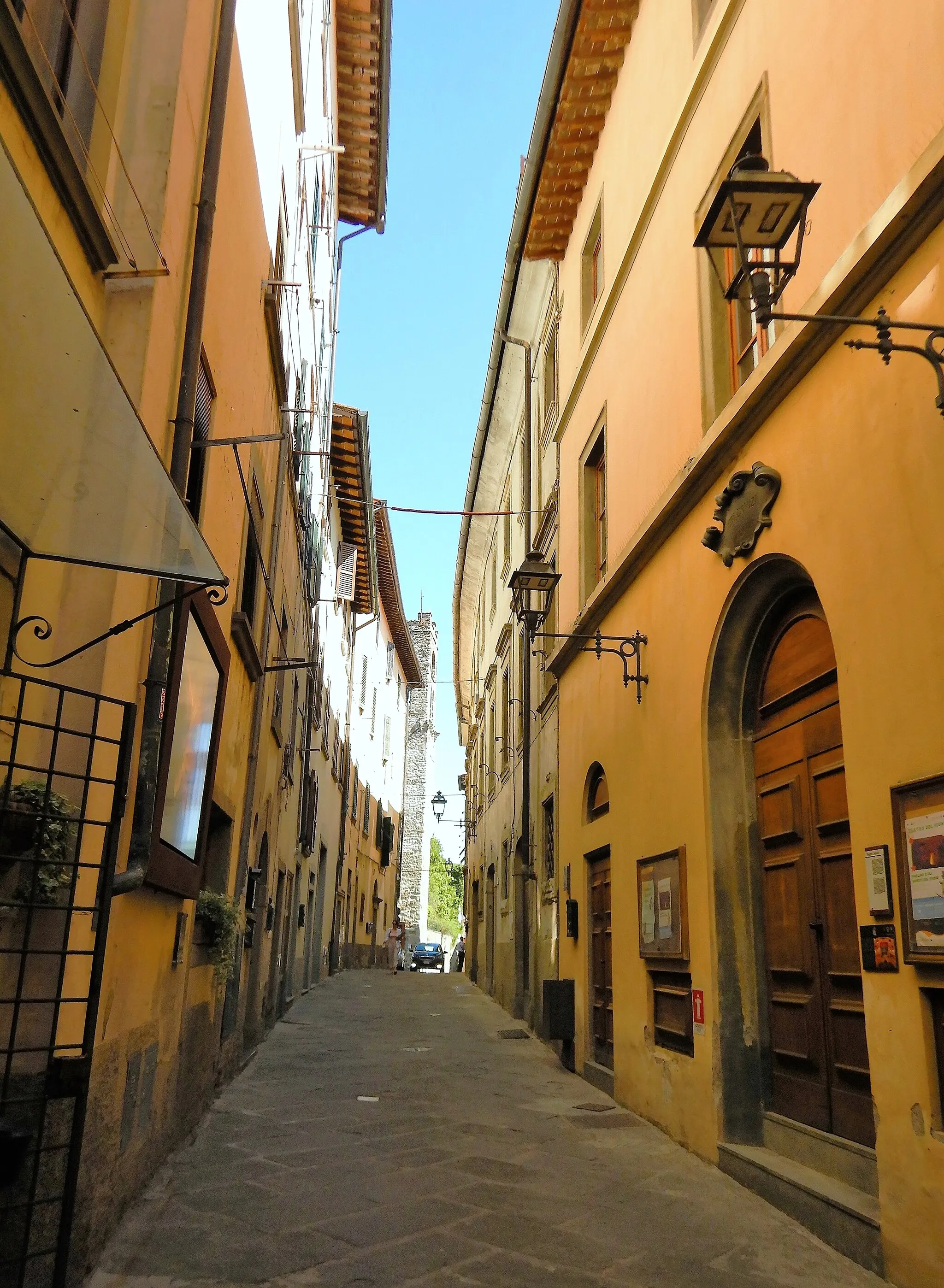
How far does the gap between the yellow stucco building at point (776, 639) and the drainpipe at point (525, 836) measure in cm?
342

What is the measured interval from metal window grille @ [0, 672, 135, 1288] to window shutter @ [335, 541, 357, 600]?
1601 cm

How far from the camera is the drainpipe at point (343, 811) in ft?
70.8

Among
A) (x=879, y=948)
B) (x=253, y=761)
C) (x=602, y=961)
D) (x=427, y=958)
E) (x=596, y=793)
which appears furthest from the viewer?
(x=427, y=958)

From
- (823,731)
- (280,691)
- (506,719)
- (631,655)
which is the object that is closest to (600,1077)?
(631,655)

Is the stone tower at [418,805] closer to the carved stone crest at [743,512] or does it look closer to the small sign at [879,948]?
the carved stone crest at [743,512]

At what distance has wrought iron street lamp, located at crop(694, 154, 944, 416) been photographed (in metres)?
3.65

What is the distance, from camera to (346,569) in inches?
788

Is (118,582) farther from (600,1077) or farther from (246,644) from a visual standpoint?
(600,1077)

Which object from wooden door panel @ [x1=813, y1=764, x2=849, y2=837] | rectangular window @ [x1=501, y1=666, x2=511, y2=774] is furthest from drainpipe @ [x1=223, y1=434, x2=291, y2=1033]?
rectangular window @ [x1=501, y1=666, x2=511, y2=774]

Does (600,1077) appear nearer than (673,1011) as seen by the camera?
No

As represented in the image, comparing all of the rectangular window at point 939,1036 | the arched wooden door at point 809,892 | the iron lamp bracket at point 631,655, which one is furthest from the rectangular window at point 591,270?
the rectangular window at point 939,1036

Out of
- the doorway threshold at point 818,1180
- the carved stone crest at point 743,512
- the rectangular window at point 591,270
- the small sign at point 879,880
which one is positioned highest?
the rectangular window at point 591,270

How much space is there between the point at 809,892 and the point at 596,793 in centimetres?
443

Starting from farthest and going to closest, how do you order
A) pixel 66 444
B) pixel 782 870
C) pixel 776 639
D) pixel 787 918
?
pixel 776 639
pixel 782 870
pixel 787 918
pixel 66 444
